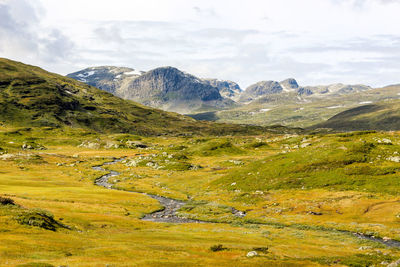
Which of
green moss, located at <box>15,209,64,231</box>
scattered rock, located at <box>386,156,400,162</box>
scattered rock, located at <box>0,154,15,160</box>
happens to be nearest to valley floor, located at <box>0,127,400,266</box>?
green moss, located at <box>15,209,64,231</box>

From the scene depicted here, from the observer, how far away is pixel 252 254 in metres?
33.2

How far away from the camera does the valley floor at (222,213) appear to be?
32219mm

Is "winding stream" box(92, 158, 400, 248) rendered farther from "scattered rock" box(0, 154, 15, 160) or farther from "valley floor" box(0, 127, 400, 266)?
"scattered rock" box(0, 154, 15, 160)

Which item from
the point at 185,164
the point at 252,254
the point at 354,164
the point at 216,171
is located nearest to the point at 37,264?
the point at 252,254

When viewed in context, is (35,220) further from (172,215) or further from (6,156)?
(6,156)

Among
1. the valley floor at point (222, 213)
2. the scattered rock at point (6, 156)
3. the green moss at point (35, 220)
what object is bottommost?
the valley floor at point (222, 213)

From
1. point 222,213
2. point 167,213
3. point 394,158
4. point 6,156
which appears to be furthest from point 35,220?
point 6,156

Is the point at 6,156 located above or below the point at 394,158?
above

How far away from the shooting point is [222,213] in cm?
6919

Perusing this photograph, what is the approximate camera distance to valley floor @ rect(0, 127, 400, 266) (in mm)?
32219

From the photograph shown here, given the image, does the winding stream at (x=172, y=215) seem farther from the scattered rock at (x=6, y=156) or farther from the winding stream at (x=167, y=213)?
the scattered rock at (x=6, y=156)

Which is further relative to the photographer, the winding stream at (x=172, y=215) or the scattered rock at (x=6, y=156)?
the scattered rock at (x=6, y=156)

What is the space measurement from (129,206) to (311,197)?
43967mm

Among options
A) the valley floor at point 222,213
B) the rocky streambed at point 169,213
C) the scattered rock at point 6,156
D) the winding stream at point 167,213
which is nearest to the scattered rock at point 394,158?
the valley floor at point 222,213
